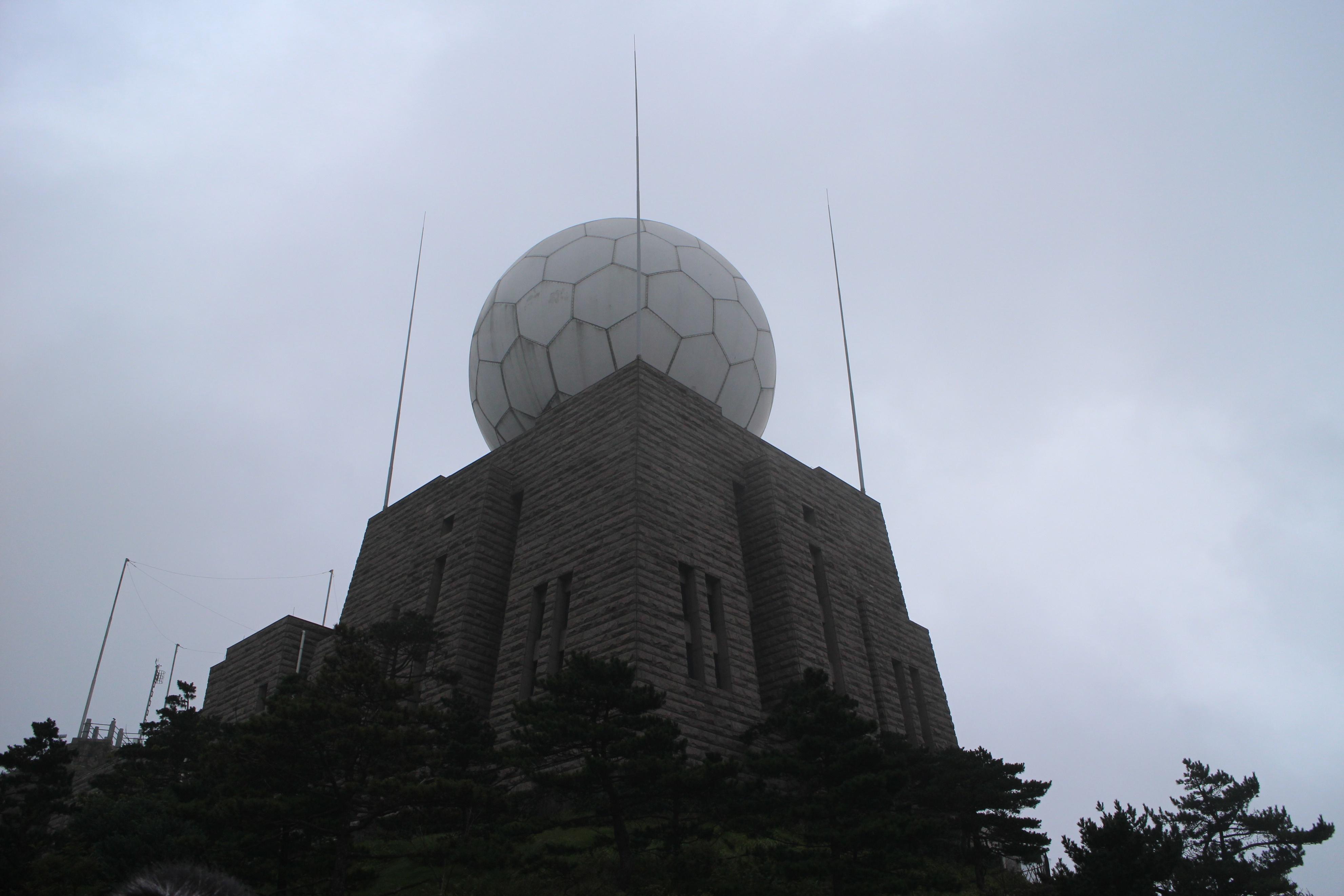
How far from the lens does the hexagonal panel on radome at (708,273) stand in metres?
15.5

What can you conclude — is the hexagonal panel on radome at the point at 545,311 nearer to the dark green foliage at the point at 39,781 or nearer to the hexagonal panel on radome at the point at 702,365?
the hexagonal panel on radome at the point at 702,365

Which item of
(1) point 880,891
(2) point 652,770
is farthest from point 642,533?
(1) point 880,891

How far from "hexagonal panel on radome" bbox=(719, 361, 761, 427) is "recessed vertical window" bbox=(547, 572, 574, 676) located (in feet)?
15.4

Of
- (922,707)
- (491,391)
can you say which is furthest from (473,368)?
(922,707)

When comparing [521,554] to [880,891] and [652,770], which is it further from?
[880,891]

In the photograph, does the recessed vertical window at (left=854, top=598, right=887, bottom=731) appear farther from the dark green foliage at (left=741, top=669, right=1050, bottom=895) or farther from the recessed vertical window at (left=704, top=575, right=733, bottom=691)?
the recessed vertical window at (left=704, top=575, right=733, bottom=691)

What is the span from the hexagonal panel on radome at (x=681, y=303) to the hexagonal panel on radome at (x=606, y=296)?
0.32 m

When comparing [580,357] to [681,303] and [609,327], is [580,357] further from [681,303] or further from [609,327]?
[681,303]

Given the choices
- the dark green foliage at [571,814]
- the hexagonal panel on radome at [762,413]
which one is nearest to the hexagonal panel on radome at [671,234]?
the hexagonal panel on radome at [762,413]

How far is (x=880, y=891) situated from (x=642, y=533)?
15.9 ft

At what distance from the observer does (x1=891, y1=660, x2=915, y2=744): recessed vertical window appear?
13.0m

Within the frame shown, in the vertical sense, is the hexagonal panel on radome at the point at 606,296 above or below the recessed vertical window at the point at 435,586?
above

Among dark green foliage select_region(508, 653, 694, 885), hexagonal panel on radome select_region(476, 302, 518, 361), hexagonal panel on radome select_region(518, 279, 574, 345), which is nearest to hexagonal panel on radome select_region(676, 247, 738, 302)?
hexagonal panel on radome select_region(518, 279, 574, 345)

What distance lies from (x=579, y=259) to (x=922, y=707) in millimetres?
8828
